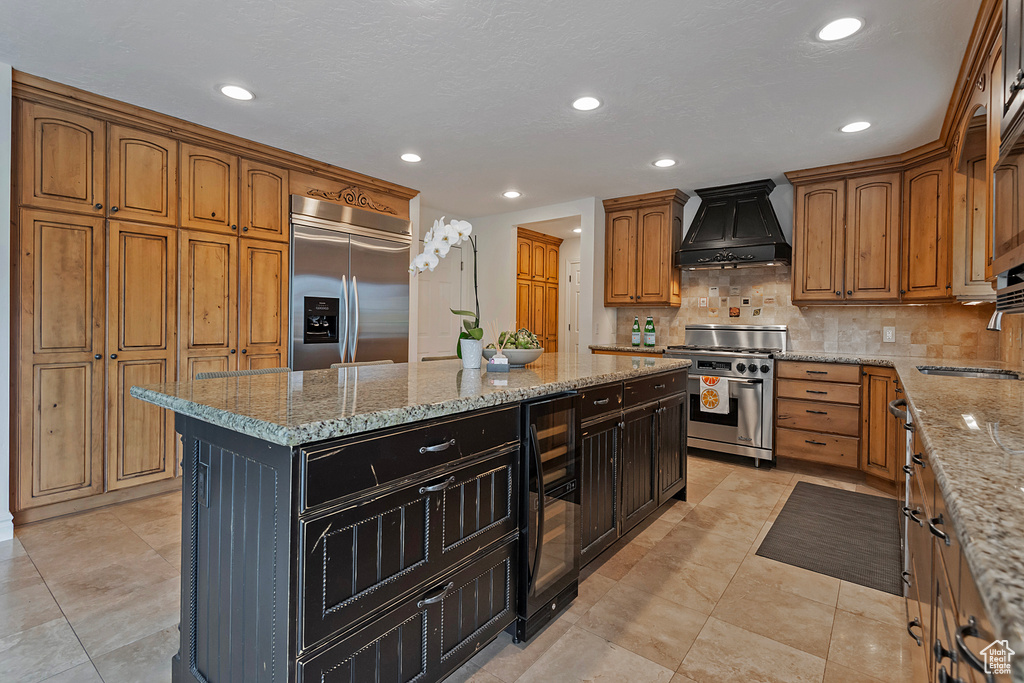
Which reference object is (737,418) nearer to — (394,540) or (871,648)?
(871,648)

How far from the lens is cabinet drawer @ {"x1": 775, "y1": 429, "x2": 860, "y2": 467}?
369 centimetres

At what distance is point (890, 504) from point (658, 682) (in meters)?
2.53

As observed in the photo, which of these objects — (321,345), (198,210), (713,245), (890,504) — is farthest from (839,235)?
(198,210)

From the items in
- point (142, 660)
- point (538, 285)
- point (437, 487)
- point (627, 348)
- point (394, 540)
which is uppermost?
point (538, 285)

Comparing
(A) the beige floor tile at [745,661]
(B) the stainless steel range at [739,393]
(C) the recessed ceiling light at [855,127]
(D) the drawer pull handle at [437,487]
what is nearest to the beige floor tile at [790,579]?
(A) the beige floor tile at [745,661]

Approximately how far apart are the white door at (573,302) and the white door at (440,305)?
168 cm

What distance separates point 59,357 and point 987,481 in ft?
12.6

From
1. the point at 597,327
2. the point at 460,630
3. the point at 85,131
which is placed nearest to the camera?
the point at 460,630

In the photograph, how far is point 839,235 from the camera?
3.98 m

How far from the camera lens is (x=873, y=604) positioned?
6.63 feet

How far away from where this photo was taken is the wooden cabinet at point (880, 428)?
3336mm

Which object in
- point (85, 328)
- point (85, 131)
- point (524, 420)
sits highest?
point (85, 131)

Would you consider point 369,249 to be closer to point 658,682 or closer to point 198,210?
point 198,210

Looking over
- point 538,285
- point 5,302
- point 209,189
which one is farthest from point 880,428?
point 5,302
